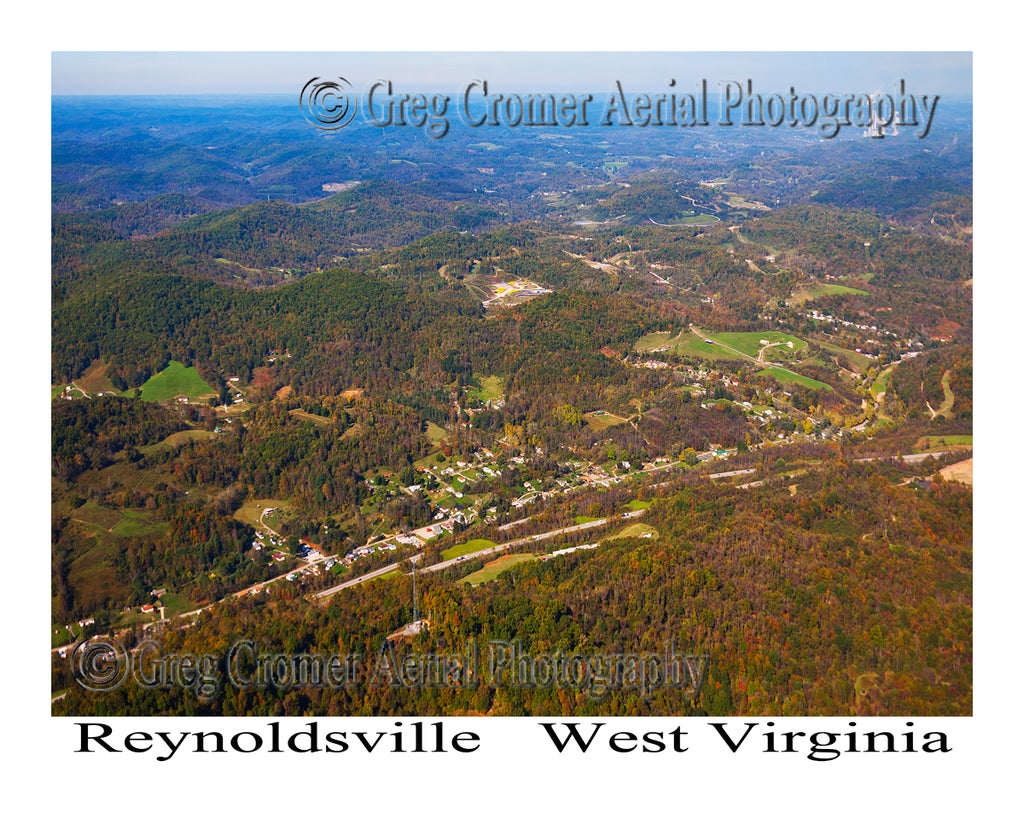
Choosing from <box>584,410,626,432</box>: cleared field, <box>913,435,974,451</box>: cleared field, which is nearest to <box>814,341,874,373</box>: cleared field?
<box>913,435,974,451</box>: cleared field

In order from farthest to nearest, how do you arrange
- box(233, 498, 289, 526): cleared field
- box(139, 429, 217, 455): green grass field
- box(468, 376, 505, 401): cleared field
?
box(468, 376, 505, 401): cleared field < box(139, 429, 217, 455): green grass field < box(233, 498, 289, 526): cleared field

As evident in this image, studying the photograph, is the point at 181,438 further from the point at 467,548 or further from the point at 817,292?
the point at 817,292

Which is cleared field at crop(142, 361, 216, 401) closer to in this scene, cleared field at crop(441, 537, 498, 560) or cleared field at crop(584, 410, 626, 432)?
cleared field at crop(584, 410, 626, 432)

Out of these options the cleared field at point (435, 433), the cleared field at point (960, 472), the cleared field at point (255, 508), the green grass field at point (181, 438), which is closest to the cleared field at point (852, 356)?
the cleared field at point (960, 472)

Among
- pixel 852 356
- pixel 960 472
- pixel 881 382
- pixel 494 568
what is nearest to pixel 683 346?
pixel 852 356

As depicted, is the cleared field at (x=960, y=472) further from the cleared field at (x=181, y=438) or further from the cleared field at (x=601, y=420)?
the cleared field at (x=181, y=438)
